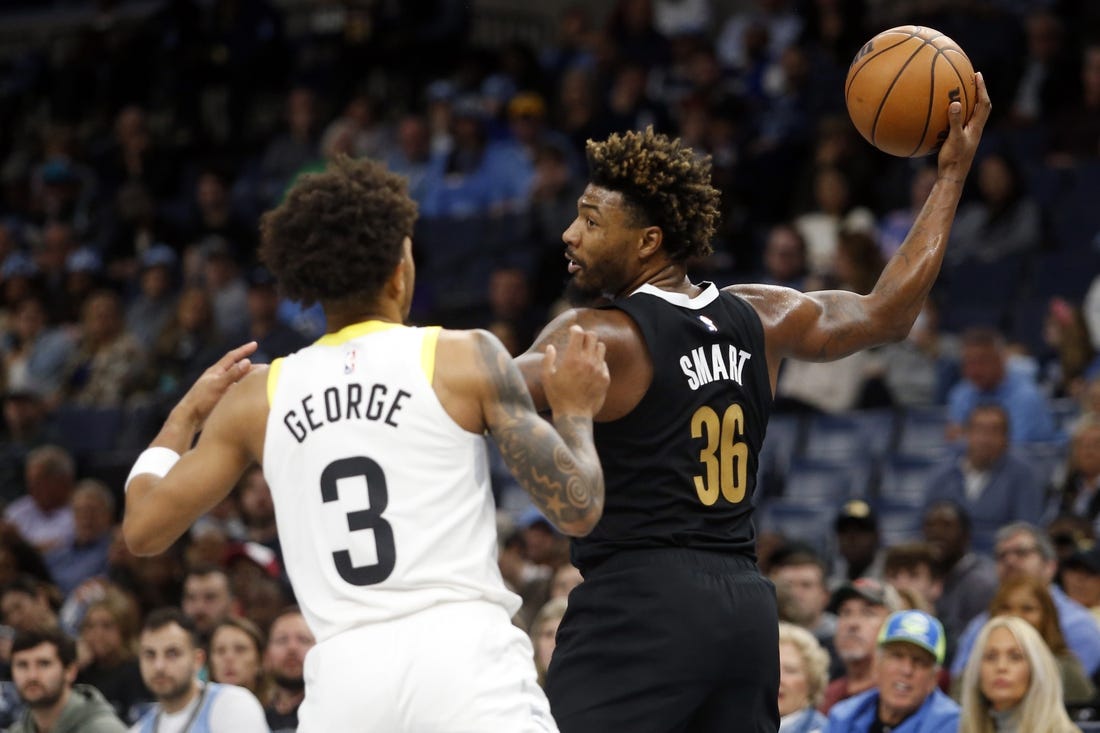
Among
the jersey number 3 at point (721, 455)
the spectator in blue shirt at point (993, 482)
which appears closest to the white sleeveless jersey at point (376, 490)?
the jersey number 3 at point (721, 455)

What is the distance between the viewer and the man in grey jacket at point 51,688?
25.9 feet

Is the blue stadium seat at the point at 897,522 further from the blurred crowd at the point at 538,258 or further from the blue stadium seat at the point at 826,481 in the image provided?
the blue stadium seat at the point at 826,481

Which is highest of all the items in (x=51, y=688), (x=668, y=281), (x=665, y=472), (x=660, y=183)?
(x=660, y=183)

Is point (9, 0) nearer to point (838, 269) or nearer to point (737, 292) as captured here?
point (838, 269)

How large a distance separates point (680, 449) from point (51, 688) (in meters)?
4.64

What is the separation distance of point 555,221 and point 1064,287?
3888 millimetres

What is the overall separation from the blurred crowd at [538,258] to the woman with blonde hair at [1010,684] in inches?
3.7

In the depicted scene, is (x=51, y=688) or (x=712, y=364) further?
(x=51, y=688)

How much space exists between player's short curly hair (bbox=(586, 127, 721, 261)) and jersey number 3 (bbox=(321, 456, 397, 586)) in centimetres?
133

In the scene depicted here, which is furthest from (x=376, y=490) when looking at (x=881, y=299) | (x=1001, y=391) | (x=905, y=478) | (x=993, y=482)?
(x=905, y=478)

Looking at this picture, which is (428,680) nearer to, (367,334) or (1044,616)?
(367,334)

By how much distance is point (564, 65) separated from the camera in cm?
1595

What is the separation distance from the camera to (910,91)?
5.22 meters

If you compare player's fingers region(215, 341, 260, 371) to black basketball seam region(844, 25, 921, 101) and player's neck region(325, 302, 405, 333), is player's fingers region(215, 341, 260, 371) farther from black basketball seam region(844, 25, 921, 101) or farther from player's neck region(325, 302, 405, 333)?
black basketball seam region(844, 25, 921, 101)
